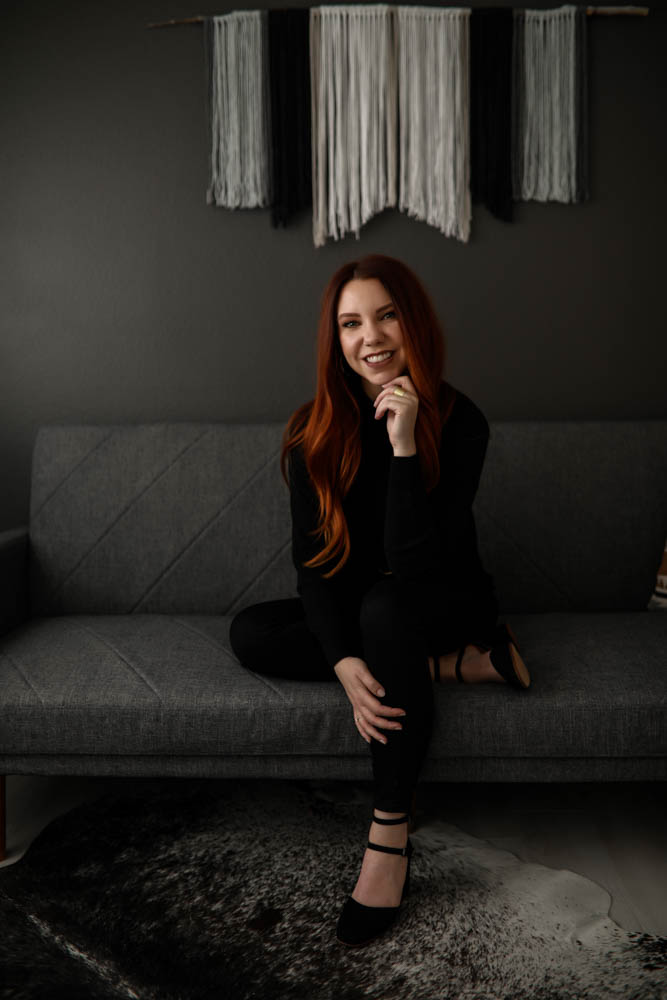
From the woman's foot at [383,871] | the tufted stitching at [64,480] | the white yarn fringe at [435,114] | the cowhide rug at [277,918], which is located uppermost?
the white yarn fringe at [435,114]

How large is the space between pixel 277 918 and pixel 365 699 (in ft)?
1.30

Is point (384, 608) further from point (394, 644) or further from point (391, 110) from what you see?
point (391, 110)

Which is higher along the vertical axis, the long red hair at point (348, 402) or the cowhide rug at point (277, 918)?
the long red hair at point (348, 402)

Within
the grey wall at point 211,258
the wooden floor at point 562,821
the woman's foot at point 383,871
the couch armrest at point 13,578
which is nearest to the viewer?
the woman's foot at point 383,871

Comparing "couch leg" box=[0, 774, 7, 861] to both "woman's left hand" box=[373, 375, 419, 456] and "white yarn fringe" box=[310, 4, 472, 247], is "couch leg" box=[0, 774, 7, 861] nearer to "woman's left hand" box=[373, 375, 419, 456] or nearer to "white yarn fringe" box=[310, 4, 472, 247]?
"woman's left hand" box=[373, 375, 419, 456]

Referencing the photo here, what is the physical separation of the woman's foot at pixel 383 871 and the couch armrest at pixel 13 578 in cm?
105

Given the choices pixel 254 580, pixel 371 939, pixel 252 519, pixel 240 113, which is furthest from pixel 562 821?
pixel 240 113

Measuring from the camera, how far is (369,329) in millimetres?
1559

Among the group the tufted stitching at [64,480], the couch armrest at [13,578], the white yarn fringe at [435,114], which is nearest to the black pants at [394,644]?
the couch armrest at [13,578]

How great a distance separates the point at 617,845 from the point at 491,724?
411 millimetres

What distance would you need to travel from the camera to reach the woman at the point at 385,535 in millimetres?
1418

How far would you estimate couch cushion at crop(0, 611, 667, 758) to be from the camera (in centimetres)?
147

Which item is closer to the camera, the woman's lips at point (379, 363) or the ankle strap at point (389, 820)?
the ankle strap at point (389, 820)

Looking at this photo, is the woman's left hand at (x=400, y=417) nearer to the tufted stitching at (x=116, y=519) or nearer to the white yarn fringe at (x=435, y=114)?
the tufted stitching at (x=116, y=519)
